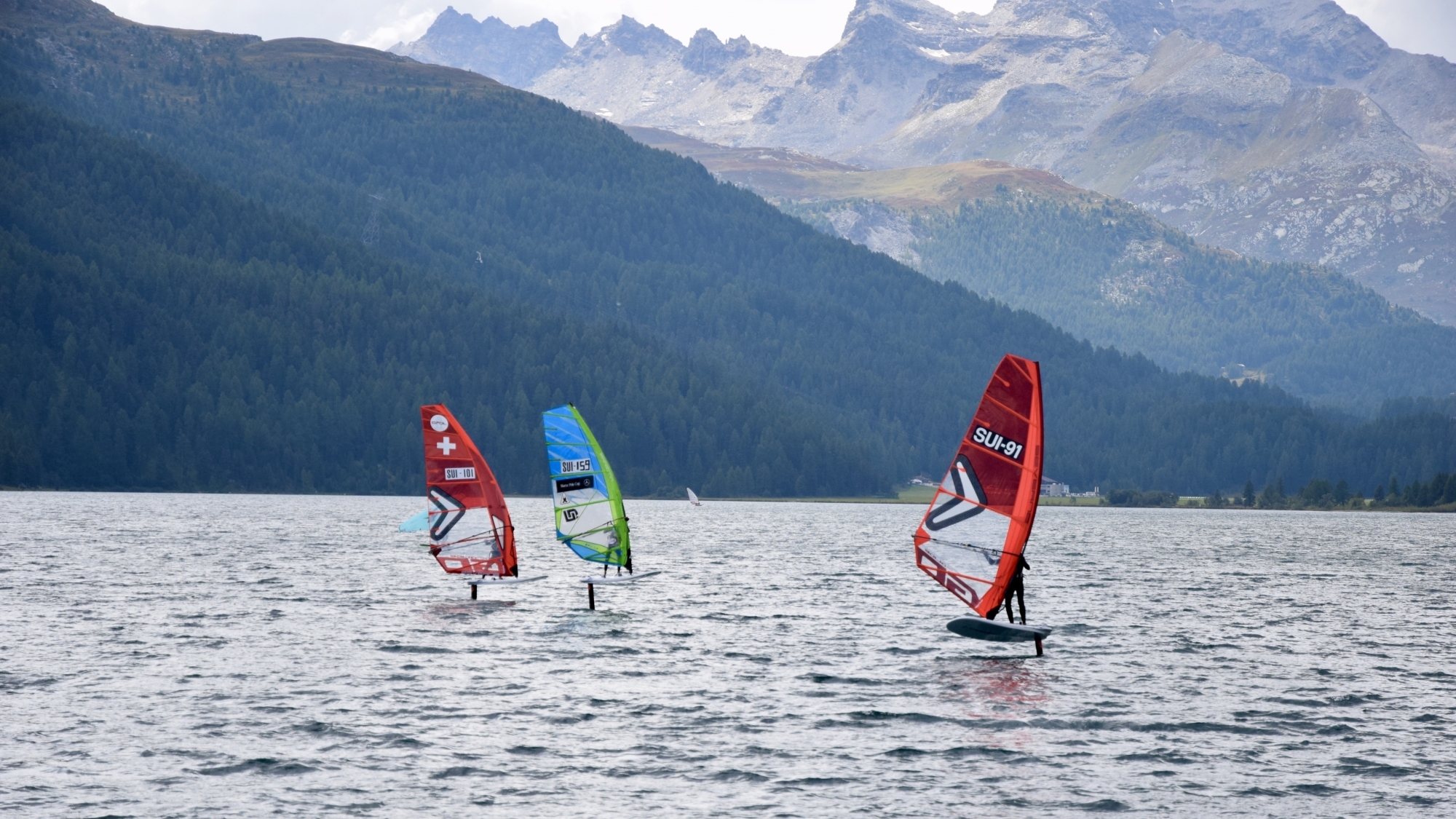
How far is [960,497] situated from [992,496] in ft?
4.18

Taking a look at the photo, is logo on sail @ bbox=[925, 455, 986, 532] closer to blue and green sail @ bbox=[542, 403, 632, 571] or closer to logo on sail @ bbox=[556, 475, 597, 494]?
blue and green sail @ bbox=[542, 403, 632, 571]

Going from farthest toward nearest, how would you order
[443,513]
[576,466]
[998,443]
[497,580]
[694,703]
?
1. [497,580]
2. [443,513]
3. [576,466]
4. [998,443]
5. [694,703]

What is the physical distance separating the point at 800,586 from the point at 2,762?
7150cm

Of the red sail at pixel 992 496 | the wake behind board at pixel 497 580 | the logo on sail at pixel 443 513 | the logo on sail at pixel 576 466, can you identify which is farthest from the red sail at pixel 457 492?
the red sail at pixel 992 496

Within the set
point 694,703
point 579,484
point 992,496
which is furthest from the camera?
point 579,484

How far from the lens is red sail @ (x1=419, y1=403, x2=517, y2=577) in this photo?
255 feet

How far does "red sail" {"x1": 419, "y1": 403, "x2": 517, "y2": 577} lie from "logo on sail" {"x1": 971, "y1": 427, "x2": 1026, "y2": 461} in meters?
30.7

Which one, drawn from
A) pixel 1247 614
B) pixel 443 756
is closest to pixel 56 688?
pixel 443 756

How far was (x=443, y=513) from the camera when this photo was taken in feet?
257

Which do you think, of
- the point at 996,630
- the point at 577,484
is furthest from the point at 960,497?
the point at 577,484

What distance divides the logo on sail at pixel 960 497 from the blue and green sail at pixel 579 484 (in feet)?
76.2

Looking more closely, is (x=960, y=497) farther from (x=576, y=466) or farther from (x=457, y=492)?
(x=457, y=492)

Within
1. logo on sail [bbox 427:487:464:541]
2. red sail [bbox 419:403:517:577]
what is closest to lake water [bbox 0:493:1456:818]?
red sail [bbox 419:403:517:577]

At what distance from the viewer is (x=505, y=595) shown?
93.2 meters
